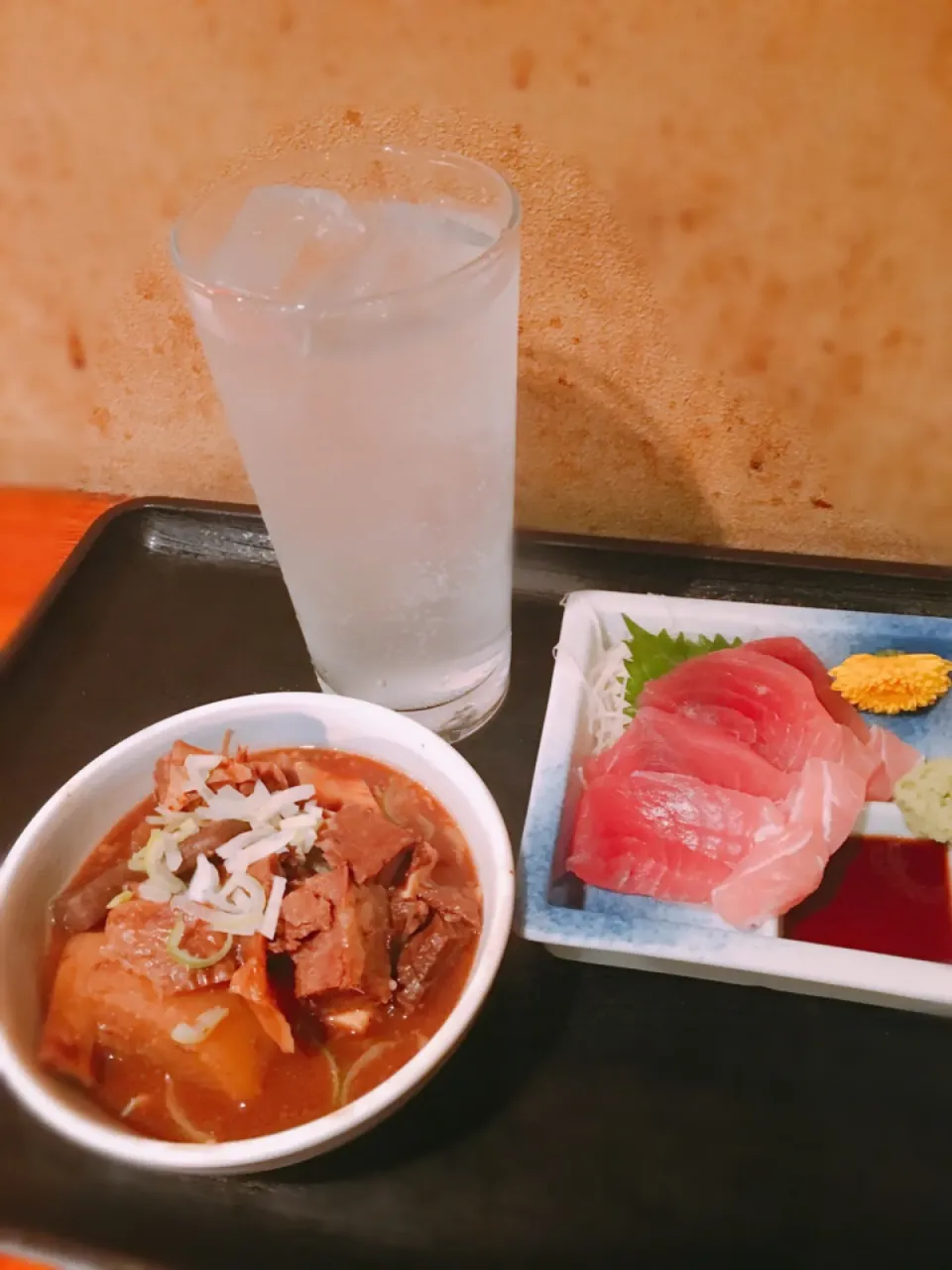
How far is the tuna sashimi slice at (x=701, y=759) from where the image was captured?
1.17 m

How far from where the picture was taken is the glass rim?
919mm

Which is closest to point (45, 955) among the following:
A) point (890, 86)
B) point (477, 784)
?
point (477, 784)

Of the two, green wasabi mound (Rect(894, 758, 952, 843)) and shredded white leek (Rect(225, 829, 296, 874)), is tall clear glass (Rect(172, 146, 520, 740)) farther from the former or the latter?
green wasabi mound (Rect(894, 758, 952, 843))

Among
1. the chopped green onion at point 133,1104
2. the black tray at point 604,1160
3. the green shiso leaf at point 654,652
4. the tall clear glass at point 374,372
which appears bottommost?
the black tray at point 604,1160

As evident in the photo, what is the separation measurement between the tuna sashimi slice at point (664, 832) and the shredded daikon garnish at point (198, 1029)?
0.40 meters

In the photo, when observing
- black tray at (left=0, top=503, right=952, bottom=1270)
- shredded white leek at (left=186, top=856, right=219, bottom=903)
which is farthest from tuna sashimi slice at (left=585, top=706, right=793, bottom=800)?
shredded white leek at (left=186, top=856, right=219, bottom=903)

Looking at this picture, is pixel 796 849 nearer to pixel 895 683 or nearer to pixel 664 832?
pixel 664 832

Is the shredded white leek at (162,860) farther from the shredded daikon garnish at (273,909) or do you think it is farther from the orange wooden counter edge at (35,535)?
the orange wooden counter edge at (35,535)

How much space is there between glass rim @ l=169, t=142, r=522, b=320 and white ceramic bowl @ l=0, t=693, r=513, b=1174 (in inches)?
16.8

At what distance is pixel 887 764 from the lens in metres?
1.20

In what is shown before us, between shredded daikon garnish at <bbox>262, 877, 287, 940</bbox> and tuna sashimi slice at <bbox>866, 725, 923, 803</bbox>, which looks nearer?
shredded daikon garnish at <bbox>262, 877, 287, 940</bbox>

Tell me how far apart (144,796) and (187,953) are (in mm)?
255

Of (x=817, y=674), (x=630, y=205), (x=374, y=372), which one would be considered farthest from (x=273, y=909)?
(x=630, y=205)

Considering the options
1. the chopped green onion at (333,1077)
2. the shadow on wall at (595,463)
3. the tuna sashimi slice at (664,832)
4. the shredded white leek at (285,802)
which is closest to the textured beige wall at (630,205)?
the shadow on wall at (595,463)
